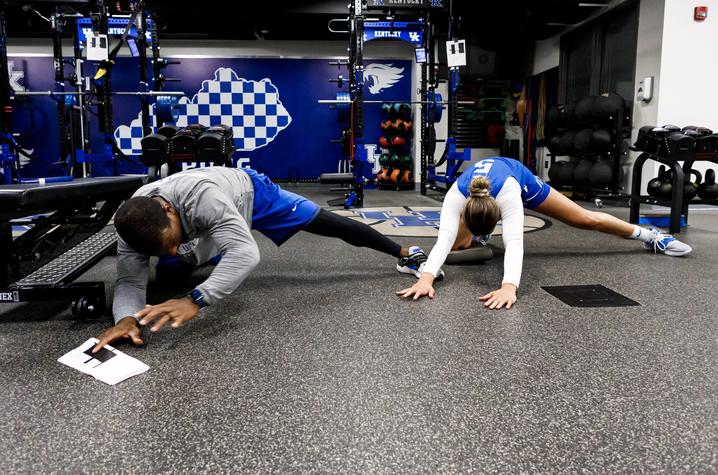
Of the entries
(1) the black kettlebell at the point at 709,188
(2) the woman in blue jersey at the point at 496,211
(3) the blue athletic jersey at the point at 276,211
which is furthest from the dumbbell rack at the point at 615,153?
(3) the blue athletic jersey at the point at 276,211

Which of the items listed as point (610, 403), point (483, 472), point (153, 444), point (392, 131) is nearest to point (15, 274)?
point (153, 444)

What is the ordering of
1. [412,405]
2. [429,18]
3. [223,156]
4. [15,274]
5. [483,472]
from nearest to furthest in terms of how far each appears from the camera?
[483,472], [412,405], [15,274], [223,156], [429,18]

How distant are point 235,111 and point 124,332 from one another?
6.53 meters

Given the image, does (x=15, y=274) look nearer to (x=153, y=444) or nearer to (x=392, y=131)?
(x=153, y=444)

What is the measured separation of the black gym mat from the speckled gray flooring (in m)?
0.06

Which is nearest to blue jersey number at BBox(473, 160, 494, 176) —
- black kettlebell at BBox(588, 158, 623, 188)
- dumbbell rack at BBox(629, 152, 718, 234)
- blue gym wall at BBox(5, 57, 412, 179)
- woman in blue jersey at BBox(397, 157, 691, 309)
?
woman in blue jersey at BBox(397, 157, 691, 309)

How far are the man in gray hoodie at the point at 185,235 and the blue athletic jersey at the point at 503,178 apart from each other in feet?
2.75

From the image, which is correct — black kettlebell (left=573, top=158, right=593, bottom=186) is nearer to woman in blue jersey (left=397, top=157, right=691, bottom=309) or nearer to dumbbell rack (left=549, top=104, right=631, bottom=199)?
dumbbell rack (left=549, top=104, right=631, bottom=199)

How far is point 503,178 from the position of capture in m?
2.14

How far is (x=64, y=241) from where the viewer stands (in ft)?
7.23

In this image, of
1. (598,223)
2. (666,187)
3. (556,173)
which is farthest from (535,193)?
(556,173)

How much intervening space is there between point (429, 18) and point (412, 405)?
18.0 feet

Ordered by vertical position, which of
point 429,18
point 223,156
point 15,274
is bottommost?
point 15,274

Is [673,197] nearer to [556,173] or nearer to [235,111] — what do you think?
[556,173]
